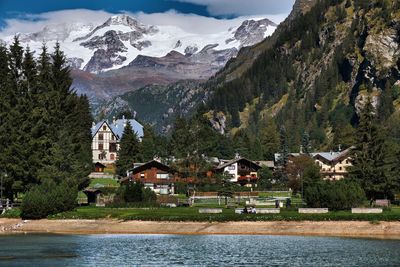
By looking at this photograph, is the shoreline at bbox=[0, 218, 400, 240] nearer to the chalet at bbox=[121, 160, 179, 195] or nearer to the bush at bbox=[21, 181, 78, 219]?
the bush at bbox=[21, 181, 78, 219]

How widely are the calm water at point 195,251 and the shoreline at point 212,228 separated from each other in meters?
4.42

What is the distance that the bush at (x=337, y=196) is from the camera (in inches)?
3905

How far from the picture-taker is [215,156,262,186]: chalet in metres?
193

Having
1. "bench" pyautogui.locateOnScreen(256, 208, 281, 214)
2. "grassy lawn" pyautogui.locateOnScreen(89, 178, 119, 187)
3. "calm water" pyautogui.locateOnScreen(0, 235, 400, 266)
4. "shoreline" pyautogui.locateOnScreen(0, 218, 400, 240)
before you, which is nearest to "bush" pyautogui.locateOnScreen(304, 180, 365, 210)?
"bench" pyautogui.locateOnScreen(256, 208, 281, 214)

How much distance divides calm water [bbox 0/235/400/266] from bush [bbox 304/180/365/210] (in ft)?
55.1

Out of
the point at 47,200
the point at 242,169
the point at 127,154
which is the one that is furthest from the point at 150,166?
the point at 47,200

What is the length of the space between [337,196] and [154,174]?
7105 cm

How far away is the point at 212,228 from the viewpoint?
91.2 m

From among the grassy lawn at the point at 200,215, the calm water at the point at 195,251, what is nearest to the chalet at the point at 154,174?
the grassy lawn at the point at 200,215

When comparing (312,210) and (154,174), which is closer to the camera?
(312,210)

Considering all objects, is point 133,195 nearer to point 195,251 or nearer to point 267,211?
point 267,211

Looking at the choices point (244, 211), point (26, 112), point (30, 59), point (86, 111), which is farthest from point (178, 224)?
point (86, 111)

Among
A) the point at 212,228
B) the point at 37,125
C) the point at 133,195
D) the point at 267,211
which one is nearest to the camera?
the point at 212,228

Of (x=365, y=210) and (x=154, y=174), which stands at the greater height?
(x=154, y=174)
